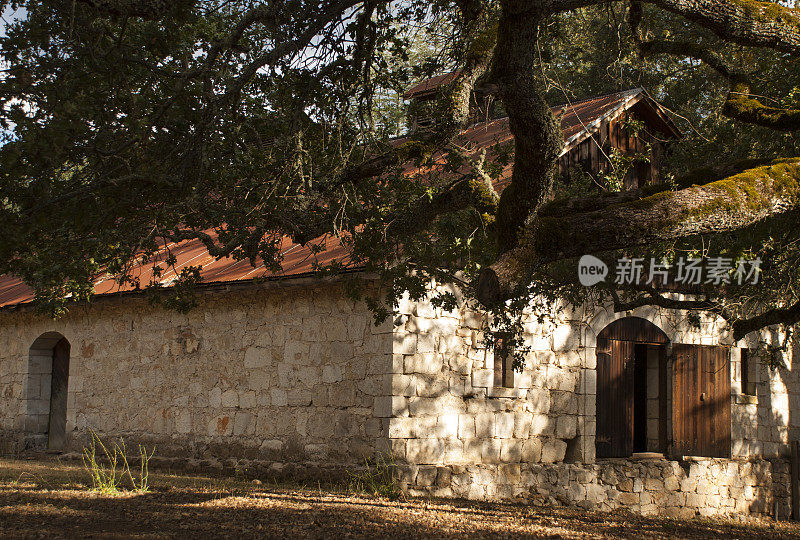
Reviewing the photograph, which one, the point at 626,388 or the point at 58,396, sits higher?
the point at 626,388

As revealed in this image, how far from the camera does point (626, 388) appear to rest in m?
12.3

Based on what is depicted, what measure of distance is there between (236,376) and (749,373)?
8642mm

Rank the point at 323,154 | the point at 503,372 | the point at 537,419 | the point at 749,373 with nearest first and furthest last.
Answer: the point at 323,154 → the point at 503,372 → the point at 537,419 → the point at 749,373

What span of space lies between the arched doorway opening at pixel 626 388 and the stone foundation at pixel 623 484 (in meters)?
0.37

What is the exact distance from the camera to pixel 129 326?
1239 cm

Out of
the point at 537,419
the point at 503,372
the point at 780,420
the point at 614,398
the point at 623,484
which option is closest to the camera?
the point at 503,372

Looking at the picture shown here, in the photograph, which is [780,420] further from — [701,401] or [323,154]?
[323,154]

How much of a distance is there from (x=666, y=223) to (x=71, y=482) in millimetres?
7227

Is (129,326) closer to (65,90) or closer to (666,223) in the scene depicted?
(65,90)

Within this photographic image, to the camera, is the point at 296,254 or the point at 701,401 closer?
the point at 296,254

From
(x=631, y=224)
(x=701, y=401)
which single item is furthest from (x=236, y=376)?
(x=701, y=401)

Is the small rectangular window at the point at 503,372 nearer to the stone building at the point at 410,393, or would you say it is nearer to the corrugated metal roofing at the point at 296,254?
the stone building at the point at 410,393

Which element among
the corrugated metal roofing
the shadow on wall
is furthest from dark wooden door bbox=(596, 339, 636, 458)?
the corrugated metal roofing

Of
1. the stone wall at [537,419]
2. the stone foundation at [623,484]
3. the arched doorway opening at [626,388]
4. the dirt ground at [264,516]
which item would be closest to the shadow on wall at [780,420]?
the stone wall at [537,419]
